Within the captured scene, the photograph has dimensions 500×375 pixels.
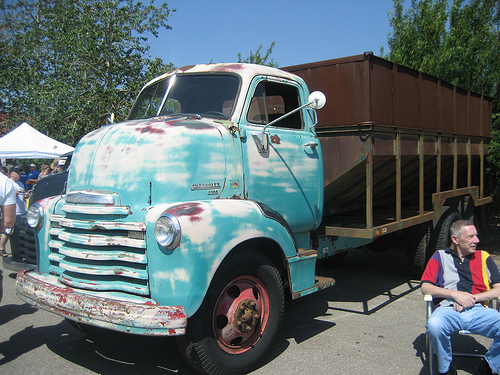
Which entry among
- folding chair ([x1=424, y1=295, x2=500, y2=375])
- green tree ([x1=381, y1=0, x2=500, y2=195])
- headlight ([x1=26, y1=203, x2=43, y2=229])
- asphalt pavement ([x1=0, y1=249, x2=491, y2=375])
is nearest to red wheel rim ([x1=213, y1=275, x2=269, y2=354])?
asphalt pavement ([x1=0, y1=249, x2=491, y2=375])

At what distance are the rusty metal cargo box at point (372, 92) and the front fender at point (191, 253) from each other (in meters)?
2.37

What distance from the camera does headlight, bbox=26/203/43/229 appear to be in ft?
13.4

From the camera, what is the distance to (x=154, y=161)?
353 cm

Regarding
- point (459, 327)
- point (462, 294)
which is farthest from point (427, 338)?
point (462, 294)

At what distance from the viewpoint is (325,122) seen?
5332mm

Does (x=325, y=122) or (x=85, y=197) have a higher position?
(x=325, y=122)

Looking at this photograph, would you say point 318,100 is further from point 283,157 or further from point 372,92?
point 372,92

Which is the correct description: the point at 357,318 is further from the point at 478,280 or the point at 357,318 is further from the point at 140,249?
the point at 140,249

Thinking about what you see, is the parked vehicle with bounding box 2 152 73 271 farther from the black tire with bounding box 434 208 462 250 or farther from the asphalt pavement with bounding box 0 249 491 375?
the black tire with bounding box 434 208 462 250

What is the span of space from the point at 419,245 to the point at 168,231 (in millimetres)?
4521

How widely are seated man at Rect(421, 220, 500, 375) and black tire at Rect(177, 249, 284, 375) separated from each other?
4.21 ft

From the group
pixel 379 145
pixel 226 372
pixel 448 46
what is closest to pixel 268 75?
pixel 379 145

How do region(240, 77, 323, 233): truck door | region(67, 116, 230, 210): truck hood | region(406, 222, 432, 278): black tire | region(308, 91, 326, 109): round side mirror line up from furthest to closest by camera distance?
region(406, 222, 432, 278): black tire, region(240, 77, 323, 233): truck door, region(308, 91, 326, 109): round side mirror, region(67, 116, 230, 210): truck hood

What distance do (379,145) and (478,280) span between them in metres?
1.86
